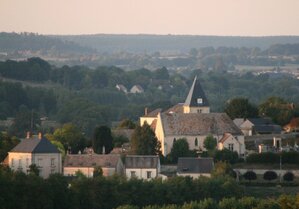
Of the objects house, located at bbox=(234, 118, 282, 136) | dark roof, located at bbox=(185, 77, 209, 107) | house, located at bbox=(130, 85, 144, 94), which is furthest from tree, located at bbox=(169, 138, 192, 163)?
house, located at bbox=(130, 85, 144, 94)

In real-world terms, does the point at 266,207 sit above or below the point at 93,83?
below

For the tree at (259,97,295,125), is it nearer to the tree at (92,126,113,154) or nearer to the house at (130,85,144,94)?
the tree at (92,126,113,154)

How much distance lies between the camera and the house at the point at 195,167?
69.9 metres

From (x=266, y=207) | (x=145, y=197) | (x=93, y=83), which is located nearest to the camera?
(x=266, y=207)

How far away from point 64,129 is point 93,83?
82.3 m

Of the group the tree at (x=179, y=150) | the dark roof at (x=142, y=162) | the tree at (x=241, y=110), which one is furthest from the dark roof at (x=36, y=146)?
the tree at (x=241, y=110)

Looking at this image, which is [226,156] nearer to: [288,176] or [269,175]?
[269,175]

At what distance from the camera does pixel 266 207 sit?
60.1 m

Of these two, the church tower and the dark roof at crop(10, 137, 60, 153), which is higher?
the church tower

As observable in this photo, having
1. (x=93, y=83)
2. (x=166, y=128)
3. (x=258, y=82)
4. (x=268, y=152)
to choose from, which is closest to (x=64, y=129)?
(x=166, y=128)

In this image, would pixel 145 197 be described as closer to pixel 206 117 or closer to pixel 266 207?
pixel 266 207

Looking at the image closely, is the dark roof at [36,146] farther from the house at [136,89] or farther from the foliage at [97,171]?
the house at [136,89]

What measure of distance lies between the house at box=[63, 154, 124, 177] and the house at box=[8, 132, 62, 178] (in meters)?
0.54

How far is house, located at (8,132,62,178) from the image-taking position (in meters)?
69.4
